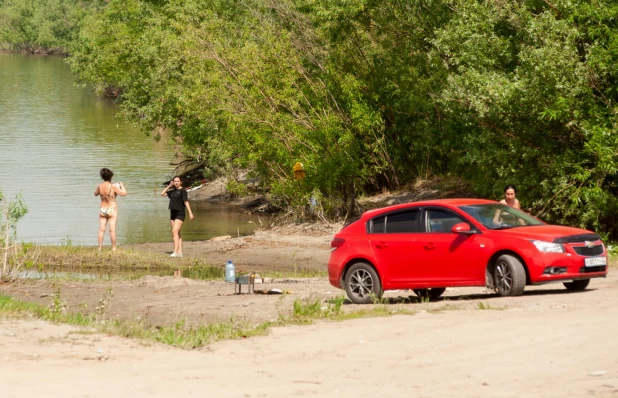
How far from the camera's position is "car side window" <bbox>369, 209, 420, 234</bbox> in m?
16.0

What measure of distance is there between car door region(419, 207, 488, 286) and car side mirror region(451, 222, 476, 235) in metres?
0.06

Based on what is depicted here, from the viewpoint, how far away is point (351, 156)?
32.0m

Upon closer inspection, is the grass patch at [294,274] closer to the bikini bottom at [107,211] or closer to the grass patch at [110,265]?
the grass patch at [110,265]

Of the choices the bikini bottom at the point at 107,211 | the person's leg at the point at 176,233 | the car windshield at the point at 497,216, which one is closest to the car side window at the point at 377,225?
the car windshield at the point at 497,216

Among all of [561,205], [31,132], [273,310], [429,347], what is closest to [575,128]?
[561,205]

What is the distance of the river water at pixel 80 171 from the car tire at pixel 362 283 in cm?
1354

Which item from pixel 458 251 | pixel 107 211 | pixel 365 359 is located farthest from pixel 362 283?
pixel 107 211

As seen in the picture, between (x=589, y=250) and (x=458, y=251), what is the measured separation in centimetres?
177

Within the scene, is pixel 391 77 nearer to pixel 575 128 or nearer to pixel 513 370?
pixel 575 128

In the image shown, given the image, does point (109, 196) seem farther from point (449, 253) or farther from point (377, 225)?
point (449, 253)

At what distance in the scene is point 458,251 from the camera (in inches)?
613

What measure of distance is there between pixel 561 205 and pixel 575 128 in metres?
1.56

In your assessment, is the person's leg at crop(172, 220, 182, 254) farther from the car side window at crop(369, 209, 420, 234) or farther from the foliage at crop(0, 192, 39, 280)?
the car side window at crop(369, 209, 420, 234)

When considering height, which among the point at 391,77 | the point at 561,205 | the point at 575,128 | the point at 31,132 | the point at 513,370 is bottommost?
the point at 513,370
